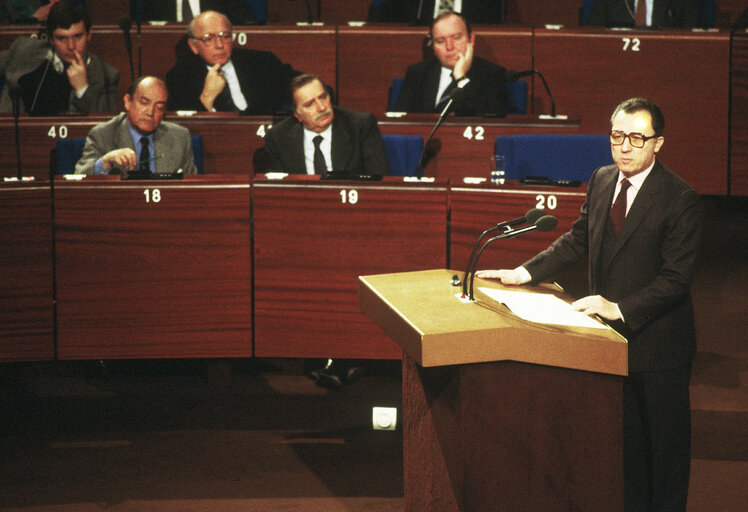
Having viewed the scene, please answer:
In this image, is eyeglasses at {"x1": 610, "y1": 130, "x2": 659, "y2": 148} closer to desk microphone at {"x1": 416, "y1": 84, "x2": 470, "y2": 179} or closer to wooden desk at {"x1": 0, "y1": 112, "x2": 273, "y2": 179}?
desk microphone at {"x1": 416, "y1": 84, "x2": 470, "y2": 179}

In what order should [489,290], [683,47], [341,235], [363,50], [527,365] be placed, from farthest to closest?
[363,50]
[683,47]
[341,235]
[489,290]
[527,365]

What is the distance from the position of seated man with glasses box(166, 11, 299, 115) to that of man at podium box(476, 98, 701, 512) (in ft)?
8.52

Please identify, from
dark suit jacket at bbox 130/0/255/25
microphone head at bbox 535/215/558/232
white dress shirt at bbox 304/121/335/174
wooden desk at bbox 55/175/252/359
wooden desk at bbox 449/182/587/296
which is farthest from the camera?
dark suit jacket at bbox 130/0/255/25

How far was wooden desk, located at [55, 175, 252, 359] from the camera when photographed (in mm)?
2779

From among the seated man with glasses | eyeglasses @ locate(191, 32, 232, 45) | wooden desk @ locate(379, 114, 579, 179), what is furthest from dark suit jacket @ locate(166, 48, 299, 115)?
wooden desk @ locate(379, 114, 579, 179)

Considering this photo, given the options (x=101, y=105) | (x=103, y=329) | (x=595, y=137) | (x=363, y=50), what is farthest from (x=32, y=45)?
(x=595, y=137)

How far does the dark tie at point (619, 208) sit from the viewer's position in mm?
2070

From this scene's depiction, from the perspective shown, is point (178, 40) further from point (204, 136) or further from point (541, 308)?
point (541, 308)

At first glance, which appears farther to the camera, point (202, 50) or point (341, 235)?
point (202, 50)

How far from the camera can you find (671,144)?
4.41m

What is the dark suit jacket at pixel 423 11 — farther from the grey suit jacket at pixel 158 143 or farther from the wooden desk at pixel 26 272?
the wooden desk at pixel 26 272

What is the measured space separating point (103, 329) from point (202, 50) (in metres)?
1.96

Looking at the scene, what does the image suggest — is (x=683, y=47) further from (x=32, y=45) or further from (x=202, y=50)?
(x=32, y=45)

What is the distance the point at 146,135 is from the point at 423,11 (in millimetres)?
2021
